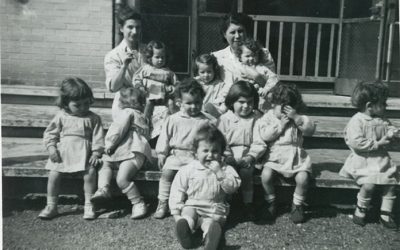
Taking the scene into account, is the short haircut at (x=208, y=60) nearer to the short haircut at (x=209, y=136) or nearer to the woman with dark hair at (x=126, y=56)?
the woman with dark hair at (x=126, y=56)

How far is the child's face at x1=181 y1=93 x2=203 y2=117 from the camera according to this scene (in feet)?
11.3

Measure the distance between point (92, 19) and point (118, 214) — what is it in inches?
123

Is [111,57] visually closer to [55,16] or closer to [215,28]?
[55,16]

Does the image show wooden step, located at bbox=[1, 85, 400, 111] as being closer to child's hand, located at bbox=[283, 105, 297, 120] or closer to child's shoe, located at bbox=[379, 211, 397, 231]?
child's hand, located at bbox=[283, 105, 297, 120]

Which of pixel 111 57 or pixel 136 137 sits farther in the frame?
pixel 111 57

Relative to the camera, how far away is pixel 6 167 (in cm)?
352

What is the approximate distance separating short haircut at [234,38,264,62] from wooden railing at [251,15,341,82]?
275 cm

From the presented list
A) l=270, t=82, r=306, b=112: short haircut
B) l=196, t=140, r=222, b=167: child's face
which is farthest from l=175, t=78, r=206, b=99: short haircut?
l=270, t=82, r=306, b=112: short haircut

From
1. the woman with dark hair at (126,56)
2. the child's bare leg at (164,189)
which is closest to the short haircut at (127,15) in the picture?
the woman with dark hair at (126,56)

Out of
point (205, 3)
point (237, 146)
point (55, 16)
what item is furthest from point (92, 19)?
point (237, 146)

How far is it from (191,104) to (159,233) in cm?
99

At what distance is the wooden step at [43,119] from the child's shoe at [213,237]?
6.31 feet

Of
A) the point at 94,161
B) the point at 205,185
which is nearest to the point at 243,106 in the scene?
the point at 205,185

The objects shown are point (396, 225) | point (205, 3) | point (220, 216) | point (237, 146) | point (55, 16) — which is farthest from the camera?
point (205, 3)
